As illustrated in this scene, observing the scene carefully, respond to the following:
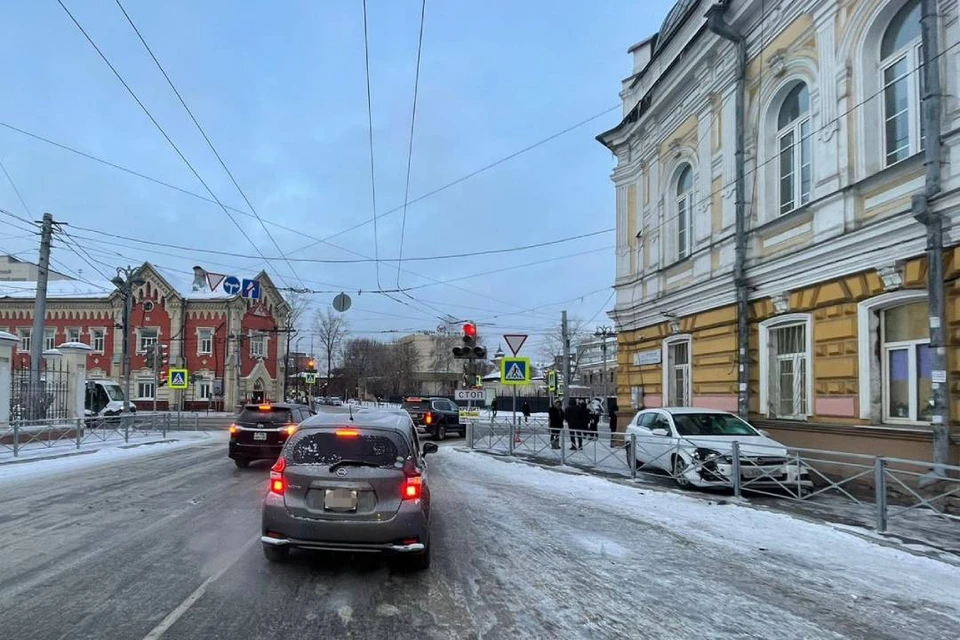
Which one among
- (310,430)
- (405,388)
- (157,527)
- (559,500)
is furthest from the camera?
(405,388)

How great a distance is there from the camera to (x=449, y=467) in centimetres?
1702

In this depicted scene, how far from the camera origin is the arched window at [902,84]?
38.3 ft

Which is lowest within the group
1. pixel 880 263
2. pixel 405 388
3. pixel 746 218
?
pixel 405 388

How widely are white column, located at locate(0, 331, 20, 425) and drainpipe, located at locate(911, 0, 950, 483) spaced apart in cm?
2387

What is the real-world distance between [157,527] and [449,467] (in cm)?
904

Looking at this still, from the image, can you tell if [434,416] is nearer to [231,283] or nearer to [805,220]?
[231,283]

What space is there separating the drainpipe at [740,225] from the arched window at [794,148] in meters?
0.90

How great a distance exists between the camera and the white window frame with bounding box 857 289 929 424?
12.1m

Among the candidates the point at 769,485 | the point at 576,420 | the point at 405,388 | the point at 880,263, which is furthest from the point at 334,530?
the point at 405,388

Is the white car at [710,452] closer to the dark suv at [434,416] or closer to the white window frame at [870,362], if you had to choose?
the white window frame at [870,362]

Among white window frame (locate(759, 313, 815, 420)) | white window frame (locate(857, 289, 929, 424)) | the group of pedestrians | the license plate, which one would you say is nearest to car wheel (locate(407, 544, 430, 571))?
the license plate

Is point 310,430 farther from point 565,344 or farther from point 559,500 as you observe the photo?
point 565,344

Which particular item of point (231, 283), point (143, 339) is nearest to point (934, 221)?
point (231, 283)

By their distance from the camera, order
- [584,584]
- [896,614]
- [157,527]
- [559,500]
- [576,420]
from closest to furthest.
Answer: [896,614] → [584,584] → [157,527] → [559,500] → [576,420]
